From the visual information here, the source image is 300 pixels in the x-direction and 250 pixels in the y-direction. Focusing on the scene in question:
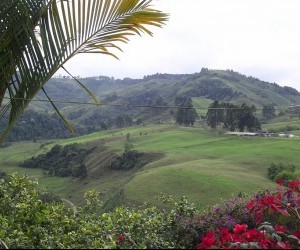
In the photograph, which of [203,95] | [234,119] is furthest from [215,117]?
[203,95]

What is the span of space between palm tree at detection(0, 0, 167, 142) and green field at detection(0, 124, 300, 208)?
84.3 ft

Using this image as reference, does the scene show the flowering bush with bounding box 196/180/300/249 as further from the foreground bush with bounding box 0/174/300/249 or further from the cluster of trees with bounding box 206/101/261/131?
the cluster of trees with bounding box 206/101/261/131

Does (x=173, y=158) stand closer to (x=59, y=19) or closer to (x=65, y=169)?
(x=65, y=169)

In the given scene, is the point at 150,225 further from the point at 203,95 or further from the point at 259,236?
the point at 203,95

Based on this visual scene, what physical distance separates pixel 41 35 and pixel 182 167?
43.0 meters

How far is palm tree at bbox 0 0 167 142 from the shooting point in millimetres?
3547

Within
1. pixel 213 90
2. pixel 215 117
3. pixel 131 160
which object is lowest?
pixel 131 160

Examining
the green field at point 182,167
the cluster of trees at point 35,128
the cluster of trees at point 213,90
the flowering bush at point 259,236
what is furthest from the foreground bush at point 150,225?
the cluster of trees at point 213,90

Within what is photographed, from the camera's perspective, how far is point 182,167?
46.1 metres

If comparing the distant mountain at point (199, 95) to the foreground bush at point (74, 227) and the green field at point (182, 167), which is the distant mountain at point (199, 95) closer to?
the green field at point (182, 167)

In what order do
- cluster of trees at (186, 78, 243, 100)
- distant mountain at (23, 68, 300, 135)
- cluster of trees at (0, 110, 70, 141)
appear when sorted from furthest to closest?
cluster of trees at (186, 78, 243, 100) → distant mountain at (23, 68, 300, 135) → cluster of trees at (0, 110, 70, 141)

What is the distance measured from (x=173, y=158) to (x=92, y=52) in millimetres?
52496

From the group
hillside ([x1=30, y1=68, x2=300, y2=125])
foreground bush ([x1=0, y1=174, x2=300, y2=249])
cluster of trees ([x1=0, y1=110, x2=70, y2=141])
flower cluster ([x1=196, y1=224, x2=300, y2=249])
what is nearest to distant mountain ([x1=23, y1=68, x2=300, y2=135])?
hillside ([x1=30, y1=68, x2=300, y2=125])

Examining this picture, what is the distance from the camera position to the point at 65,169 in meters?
69.4
